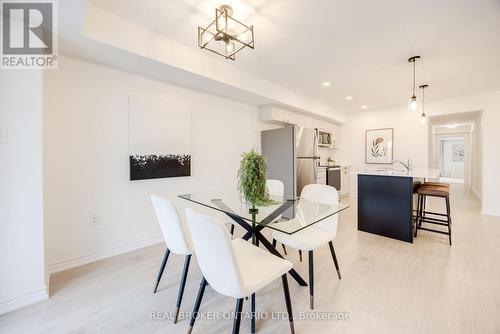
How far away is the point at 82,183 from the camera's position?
2.25m

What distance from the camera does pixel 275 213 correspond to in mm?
1722

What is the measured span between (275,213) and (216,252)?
782 millimetres

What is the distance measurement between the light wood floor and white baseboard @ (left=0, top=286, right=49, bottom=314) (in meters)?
0.06

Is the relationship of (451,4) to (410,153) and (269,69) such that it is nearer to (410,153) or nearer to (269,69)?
(269,69)

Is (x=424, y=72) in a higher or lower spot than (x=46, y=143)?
higher

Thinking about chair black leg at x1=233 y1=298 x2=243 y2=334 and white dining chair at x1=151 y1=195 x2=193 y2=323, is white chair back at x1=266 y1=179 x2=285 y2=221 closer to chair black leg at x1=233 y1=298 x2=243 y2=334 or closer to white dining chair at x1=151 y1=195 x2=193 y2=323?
white dining chair at x1=151 y1=195 x2=193 y2=323

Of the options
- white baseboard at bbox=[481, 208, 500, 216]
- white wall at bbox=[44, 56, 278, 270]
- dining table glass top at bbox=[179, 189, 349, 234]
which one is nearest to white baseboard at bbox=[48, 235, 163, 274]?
white wall at bbox=[44, 56, 278, 270]

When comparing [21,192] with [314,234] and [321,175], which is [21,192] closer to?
[314,234]

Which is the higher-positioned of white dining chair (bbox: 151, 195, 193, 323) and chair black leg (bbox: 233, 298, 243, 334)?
white dining chair (bbox: 151, 195, 193, 323)

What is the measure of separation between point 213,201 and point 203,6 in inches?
70.4

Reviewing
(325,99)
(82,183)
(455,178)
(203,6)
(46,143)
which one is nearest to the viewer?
(203,6)

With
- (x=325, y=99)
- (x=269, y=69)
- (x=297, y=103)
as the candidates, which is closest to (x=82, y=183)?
(x=269, y=69)

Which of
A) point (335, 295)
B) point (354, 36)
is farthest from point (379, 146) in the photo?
point (335, 295)

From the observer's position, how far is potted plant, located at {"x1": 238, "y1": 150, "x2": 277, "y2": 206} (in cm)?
188
